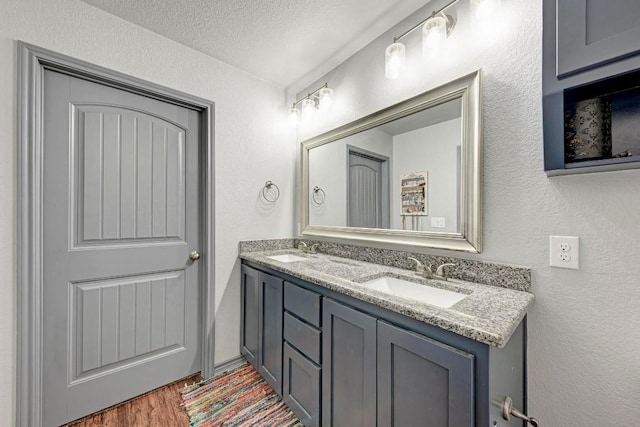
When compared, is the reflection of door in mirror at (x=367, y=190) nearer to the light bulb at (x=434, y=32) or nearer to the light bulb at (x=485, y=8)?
the light bulb at (x=434, y=32)

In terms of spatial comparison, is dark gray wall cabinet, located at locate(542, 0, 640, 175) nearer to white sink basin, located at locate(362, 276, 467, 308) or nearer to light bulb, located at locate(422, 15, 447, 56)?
light bulb, located at locate(422, 15, 447, 56)

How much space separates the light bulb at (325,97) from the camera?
1962 mm

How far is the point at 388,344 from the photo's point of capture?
38.7 inches

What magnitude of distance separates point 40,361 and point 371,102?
2404 mm

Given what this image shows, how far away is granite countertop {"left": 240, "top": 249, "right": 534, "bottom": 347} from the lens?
77cm

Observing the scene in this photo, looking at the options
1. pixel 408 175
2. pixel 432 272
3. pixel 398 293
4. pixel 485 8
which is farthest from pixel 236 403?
pixel 485 8

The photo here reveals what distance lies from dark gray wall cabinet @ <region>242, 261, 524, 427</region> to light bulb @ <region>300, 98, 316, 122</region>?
128 centimetres

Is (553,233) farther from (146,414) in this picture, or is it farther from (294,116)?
(146,414)

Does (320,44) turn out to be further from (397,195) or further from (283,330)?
(283,330)

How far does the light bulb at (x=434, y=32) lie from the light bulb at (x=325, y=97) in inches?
31.2

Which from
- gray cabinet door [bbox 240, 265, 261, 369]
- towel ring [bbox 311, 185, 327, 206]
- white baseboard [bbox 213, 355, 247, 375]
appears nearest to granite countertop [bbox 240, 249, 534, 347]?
gray cabinet door [bbox 240, 265, 261, 369]

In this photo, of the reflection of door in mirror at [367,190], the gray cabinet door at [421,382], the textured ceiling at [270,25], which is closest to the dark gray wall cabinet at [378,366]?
the gray cabinet door at [421,382]

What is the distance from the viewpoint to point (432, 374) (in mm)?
864

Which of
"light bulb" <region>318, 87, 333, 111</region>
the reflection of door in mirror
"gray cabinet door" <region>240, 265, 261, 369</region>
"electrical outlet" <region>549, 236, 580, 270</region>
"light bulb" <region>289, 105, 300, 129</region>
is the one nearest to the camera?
"electrical outlet" <region>549, 236, 580, 270</region>
